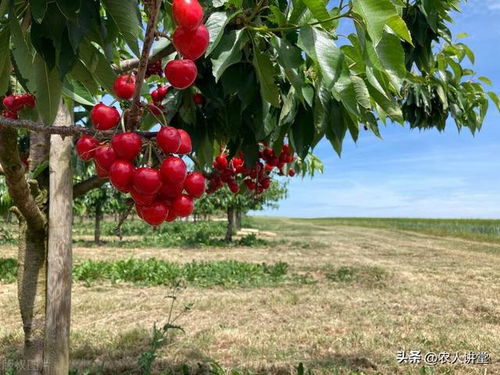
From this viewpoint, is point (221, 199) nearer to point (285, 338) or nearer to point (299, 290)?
point (299, 290)

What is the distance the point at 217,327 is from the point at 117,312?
75.2 inches

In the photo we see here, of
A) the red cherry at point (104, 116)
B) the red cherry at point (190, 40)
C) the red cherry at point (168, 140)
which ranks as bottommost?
the red cherry at point (168, 140)

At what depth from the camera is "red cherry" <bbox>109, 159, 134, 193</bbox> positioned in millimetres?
912

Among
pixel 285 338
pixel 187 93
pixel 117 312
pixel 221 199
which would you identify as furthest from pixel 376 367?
pixel 221 199

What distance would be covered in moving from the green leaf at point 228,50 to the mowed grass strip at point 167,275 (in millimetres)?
8484

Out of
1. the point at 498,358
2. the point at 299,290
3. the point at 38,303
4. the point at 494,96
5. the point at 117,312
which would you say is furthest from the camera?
the point at 299,290

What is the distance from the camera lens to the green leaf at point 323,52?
3.46 ft

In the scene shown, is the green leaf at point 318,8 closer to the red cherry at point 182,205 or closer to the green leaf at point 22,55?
the red cherry at point 182,205

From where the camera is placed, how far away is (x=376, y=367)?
14.5 feet

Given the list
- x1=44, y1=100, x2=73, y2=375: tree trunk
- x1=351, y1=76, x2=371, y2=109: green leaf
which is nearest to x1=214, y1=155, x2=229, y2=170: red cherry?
x1=44, y1=100, x2=73, y2=375: tree trunk

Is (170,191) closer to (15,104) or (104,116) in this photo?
(104,116)

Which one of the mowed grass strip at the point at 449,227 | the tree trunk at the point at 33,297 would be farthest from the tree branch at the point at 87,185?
the mowed grass strip at the point at 449,227

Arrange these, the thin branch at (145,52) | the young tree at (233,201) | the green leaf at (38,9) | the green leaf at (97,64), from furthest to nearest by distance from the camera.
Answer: the young tree at (233,201), the green leaf at (97,64), the green leaf at (38,9), the thin branch at (145,52)

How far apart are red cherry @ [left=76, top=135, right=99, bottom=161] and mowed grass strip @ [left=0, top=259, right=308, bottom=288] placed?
862 centimetres
